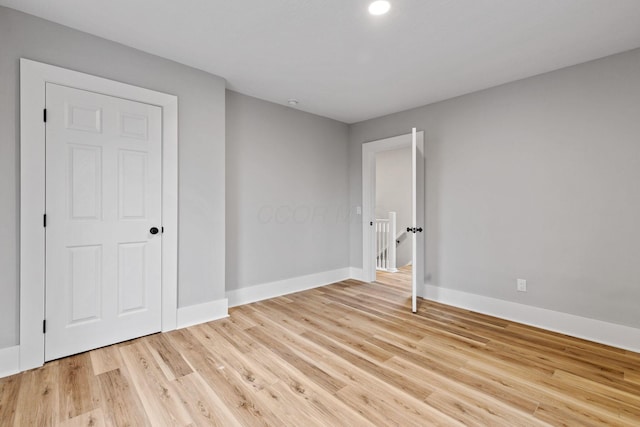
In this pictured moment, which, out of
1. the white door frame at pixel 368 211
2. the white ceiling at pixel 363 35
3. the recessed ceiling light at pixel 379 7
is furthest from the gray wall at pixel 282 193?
the recessed ceiling light at pixel 379 7

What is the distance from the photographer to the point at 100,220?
2.46 metres

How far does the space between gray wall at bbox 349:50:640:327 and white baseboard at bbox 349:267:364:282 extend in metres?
1.23

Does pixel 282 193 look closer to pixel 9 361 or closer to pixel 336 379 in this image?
pixel 336 379

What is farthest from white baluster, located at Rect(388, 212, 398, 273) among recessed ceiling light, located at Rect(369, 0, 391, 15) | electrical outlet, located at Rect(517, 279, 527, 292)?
recessed ceiling light, located at Rect(369, 0, 391, 15)

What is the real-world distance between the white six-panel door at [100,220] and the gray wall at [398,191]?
5319 millimetres

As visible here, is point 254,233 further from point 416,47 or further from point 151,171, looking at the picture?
point 416,47

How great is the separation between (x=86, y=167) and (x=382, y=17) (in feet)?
8.53

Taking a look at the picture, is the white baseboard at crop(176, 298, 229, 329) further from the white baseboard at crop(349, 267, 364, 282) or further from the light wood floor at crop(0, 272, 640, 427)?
the white baseboard at crop(349, 267, 364, 282)

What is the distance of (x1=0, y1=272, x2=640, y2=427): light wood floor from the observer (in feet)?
5.54

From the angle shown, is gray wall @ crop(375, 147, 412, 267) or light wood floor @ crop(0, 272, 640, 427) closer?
light wood floor @ crop(0, 272, 640, 427)

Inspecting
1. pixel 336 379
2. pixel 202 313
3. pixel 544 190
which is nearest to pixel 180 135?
pixel 202 313

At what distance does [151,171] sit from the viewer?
2705 mm

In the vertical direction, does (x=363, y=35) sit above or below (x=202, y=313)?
above

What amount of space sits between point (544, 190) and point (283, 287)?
127 inches
